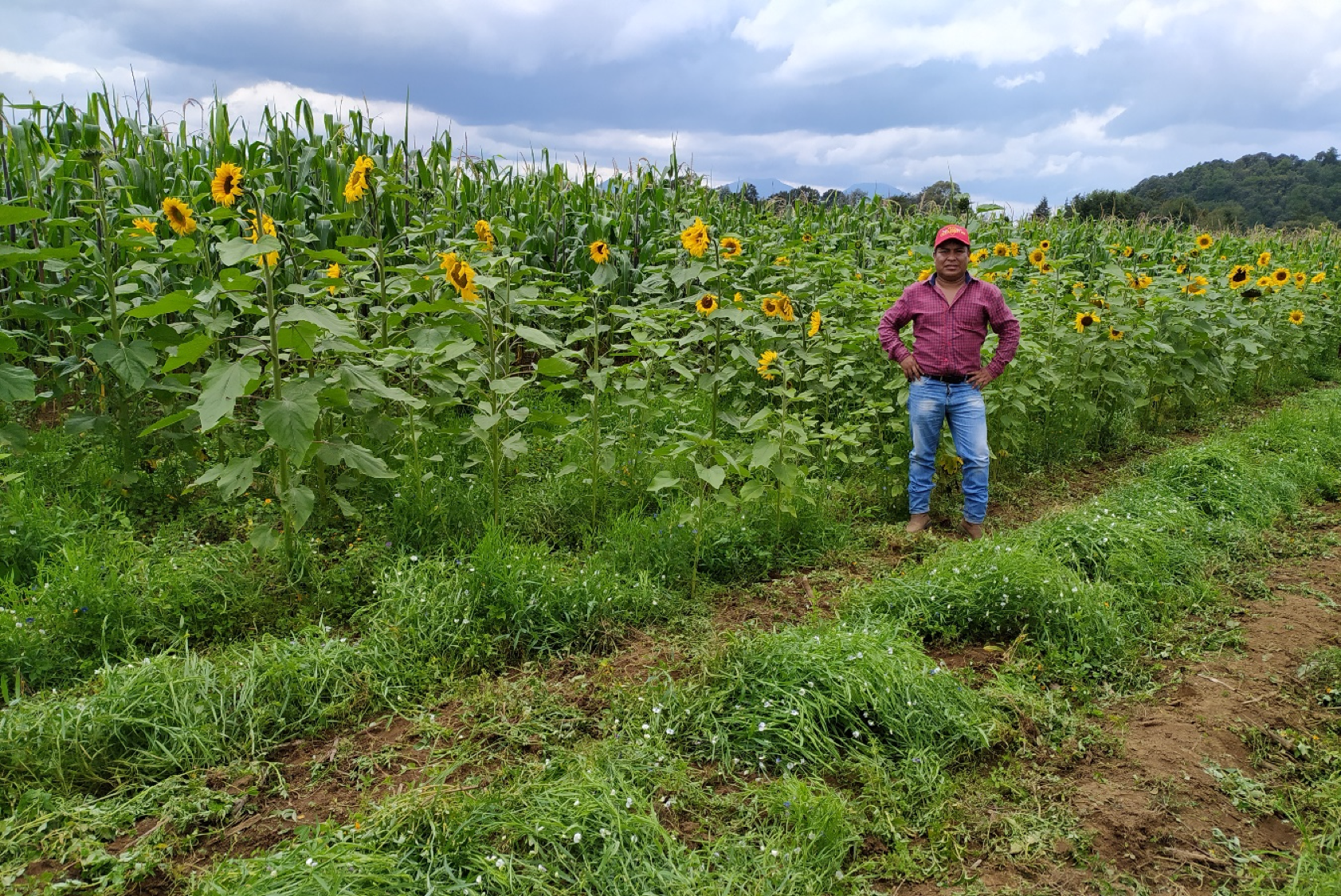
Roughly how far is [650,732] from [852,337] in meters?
3.21

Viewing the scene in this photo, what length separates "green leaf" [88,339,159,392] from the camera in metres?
3.90

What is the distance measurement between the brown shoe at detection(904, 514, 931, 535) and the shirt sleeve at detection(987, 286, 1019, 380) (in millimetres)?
934

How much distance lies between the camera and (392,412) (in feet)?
17.0

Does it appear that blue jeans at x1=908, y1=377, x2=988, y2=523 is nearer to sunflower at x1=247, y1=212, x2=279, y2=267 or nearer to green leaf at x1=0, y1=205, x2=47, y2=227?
sunflower at x1=247, y1=212, x2=279, y2=267

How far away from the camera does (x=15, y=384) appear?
3.53 m

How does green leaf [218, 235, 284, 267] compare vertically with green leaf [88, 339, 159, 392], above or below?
above

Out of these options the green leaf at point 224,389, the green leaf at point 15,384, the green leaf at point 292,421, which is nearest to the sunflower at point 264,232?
the green leaf at point 224,389

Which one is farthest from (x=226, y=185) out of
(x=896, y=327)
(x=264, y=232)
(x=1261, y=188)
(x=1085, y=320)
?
(x=1261, y=188)

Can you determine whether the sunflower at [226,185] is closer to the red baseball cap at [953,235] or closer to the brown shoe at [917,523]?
the red baseball cap at [953,235]

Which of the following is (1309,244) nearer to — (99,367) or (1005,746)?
(1005,746)

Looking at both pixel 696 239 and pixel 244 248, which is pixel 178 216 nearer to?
pixel 244 248

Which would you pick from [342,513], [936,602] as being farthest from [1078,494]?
[342,513]

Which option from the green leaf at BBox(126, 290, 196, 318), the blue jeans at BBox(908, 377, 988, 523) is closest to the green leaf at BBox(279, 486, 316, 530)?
the green leaf at BBox(126, 290, 196, 318)

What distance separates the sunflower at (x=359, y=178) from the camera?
3.71 m
